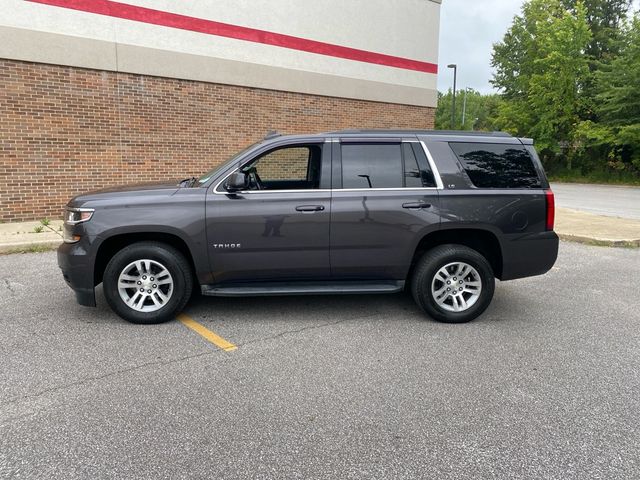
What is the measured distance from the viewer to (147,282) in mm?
4508

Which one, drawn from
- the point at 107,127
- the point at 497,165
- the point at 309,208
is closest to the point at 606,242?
the point at 497,165

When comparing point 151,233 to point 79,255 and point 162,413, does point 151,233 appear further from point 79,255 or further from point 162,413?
point 162,413

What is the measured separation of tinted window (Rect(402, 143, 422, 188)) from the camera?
468 cm

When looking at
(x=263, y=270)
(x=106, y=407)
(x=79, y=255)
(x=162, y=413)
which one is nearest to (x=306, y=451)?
(x=162, y=413)

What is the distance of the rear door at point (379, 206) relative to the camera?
457 cm

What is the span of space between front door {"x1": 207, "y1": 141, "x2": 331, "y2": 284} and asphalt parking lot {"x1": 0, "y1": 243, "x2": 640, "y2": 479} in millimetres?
547

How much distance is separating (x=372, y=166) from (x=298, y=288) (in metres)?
1.42

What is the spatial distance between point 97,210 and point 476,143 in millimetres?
3739

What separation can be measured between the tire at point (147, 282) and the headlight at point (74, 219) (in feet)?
1.37

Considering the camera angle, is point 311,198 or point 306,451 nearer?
point 306,451

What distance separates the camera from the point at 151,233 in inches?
179

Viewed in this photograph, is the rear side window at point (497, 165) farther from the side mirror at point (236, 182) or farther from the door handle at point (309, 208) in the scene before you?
the side mirror at point (236, 182)

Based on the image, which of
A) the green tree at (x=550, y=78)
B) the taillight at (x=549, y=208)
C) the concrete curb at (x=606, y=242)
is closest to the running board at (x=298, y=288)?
the taillight at (x=549, y=208)

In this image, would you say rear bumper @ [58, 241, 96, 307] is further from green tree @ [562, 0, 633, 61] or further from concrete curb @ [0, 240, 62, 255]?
green tree @ [562, 0, 633, 61]
